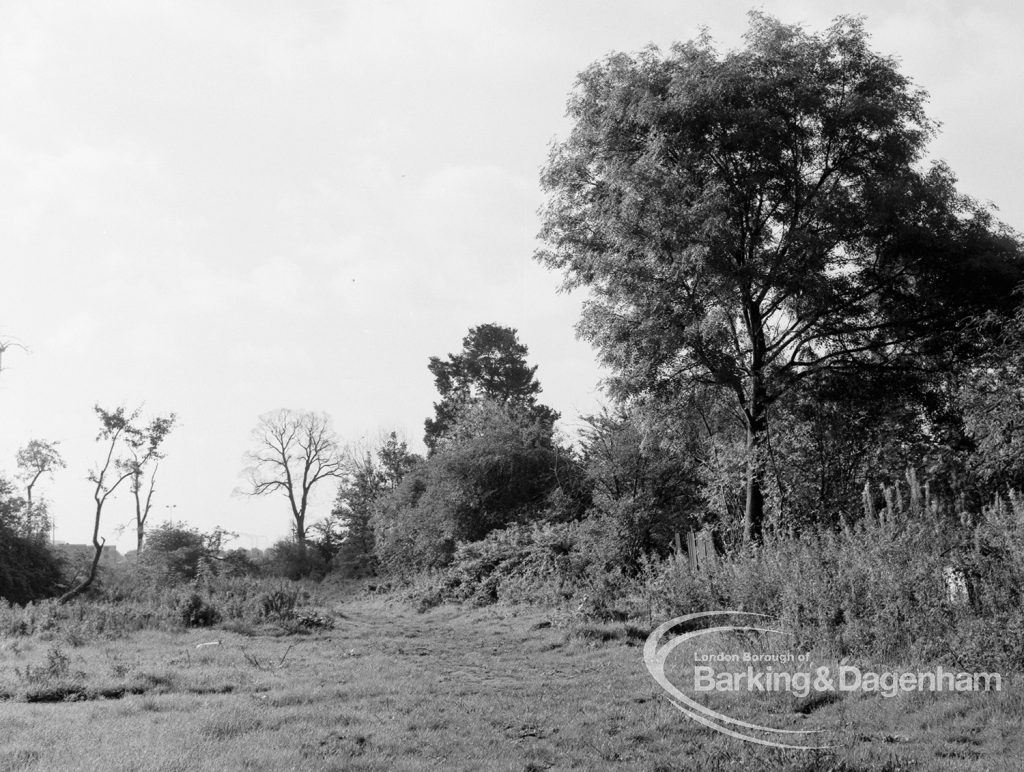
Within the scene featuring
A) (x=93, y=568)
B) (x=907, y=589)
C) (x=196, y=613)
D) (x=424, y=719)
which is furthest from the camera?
(x=93, y=568)

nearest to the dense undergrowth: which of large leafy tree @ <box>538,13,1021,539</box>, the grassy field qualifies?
the grassy field

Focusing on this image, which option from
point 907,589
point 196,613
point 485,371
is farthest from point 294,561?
point 907,589

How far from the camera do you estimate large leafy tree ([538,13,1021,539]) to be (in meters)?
15.4

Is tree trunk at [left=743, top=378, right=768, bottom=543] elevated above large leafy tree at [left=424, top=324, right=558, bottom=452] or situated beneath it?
situated beneath

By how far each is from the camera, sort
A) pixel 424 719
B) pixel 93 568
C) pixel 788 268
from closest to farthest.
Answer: pixel 424 719 < pixel 788 268 < pixel 93 568

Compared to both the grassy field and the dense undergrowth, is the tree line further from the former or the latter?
the grassy field

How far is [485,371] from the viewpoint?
4809 centimetres

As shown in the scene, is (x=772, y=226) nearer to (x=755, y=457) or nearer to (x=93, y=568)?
(x=755, y=457)

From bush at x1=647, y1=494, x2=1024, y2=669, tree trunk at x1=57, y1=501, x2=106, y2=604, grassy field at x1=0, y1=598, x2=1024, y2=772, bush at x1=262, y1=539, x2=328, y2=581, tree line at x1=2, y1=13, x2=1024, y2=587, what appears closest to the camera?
grassy field at x1=0, y1=598, x2=1024, y2=772

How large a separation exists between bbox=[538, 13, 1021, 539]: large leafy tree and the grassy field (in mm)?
6413

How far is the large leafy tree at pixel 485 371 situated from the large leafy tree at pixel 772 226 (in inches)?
1215

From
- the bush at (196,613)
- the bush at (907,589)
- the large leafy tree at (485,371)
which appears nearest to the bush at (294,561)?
the large leafy tree at (485,371)

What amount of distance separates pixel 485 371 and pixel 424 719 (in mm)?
40662

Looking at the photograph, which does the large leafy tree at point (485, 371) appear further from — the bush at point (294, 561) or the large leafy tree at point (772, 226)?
the large leafy tree at point (772, 226)
